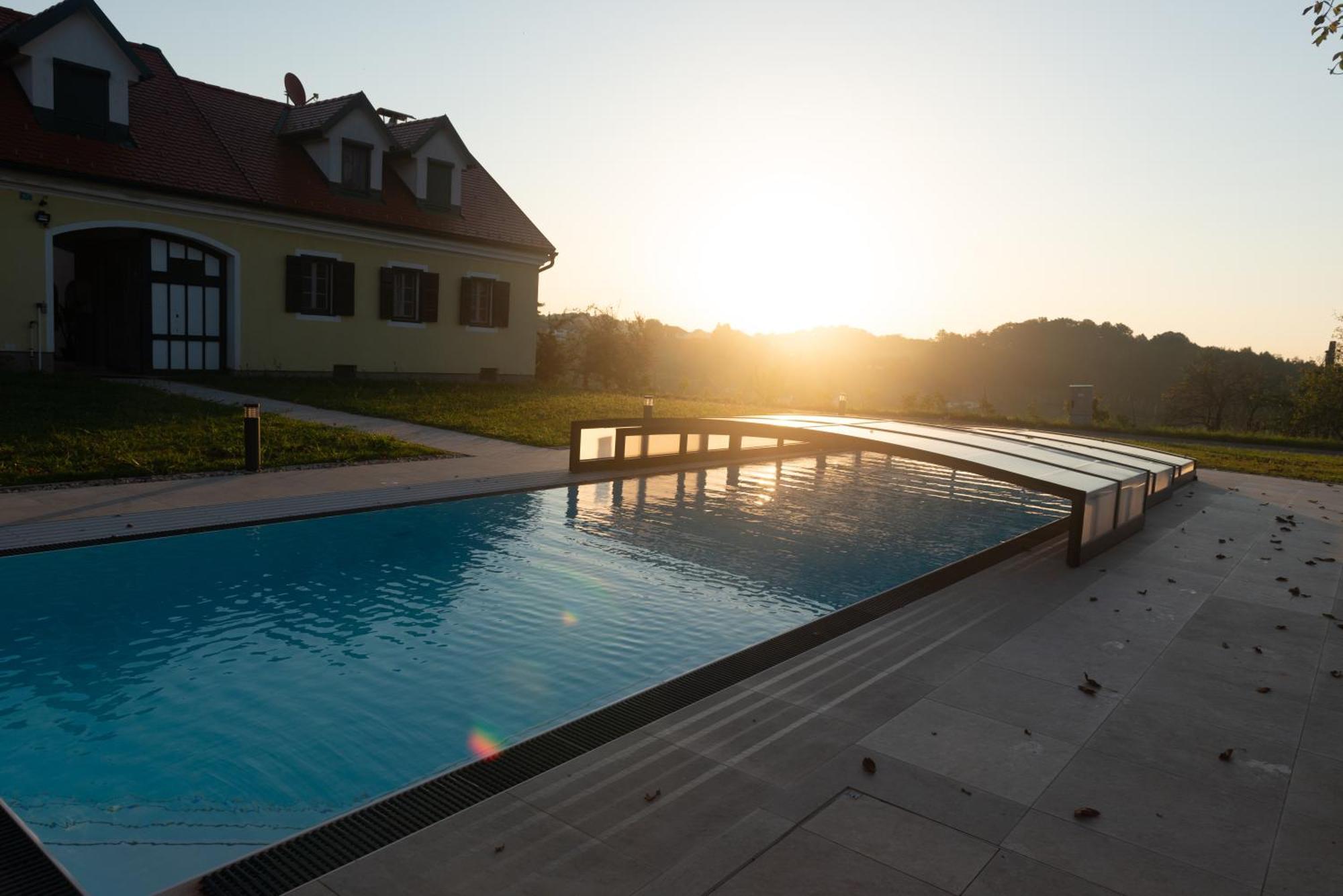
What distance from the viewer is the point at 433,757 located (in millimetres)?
4293

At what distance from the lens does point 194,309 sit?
20141mm

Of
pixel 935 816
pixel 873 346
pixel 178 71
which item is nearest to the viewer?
pixel 935 816

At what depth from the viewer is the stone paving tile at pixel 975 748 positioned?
395 centimetres

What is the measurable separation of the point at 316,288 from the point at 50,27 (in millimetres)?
7303

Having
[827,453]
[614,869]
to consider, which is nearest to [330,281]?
[827,453]

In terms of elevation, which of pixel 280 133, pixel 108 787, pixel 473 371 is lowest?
pixel 108 787

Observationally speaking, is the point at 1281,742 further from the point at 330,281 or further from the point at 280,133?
the point at 280,133

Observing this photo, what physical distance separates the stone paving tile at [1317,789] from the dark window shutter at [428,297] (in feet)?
75.5

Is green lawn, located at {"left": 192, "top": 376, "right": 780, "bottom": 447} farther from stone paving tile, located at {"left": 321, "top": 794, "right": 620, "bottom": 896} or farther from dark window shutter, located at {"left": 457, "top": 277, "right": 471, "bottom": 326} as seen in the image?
stone paving tile, located at {"left": 321, "top": 794, "right": 620, "bottom": 896}

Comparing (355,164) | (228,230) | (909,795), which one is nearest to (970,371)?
(355,164)

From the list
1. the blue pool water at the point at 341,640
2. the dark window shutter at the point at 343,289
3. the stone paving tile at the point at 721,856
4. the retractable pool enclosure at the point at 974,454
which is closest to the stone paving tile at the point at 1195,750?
the stone paving tile at the point at 721,856

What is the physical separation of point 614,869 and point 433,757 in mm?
1516

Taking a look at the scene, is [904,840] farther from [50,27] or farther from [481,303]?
[481,303]

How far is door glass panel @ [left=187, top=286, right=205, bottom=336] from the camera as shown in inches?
789
